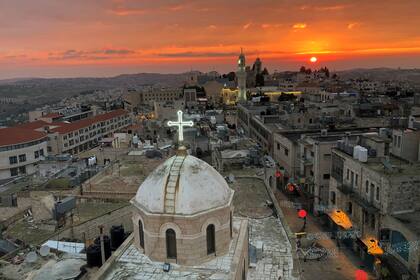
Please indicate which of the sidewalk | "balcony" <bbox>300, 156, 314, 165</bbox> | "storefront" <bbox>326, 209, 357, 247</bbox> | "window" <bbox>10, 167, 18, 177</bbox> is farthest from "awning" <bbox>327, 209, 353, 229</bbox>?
"window" <bbox>10, 167, 18, 177</bbox>

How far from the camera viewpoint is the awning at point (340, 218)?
109 ft

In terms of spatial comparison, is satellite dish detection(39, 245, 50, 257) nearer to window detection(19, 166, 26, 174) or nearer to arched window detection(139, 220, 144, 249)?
arched window detection(139, 220, 144, 249)

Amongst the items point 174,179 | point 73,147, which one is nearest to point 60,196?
point 174,179

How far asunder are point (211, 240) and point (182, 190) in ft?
7.33

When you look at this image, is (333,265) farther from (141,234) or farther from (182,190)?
(182,190)

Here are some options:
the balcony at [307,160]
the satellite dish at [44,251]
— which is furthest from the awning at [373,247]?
the satellite dish at [44,251]

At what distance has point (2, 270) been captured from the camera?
17.8 metres

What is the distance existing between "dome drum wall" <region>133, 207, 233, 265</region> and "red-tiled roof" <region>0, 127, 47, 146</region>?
55.7 m

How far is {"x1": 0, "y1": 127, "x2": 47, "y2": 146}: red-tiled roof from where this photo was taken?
62.2m

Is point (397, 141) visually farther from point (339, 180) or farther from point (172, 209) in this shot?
point (172, 209)

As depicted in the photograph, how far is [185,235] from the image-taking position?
13.9 m

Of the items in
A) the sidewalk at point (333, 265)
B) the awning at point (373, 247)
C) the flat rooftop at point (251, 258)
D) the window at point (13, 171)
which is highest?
the flat rooftop at point (251, 258)

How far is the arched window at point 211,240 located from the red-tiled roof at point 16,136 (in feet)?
187

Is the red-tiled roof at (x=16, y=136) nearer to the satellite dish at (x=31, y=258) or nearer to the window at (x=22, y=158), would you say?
the window at (x=22, y=158)
